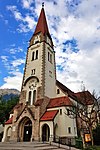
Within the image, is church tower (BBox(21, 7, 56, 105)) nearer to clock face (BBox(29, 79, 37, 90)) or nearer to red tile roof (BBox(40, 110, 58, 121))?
clock face (BBox(29, 79, 37, 90))

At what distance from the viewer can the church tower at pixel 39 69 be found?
30.0 meters

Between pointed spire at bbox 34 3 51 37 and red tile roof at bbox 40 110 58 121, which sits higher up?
pointed spire at bbox 34 3 51 37

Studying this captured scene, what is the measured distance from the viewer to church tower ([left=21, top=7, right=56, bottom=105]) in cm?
3005

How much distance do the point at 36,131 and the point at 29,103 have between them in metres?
6.03

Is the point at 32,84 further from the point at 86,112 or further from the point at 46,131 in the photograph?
the point at 86,112

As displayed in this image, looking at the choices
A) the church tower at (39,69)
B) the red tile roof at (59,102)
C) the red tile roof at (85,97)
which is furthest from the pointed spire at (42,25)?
the red tile roof at (85,97)

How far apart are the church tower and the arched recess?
10.7 ft

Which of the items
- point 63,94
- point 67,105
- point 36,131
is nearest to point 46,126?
point 36,131

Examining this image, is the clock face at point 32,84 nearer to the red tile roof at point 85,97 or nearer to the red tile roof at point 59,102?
the red tile roof at point 59,102

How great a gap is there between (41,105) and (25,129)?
17.3ft

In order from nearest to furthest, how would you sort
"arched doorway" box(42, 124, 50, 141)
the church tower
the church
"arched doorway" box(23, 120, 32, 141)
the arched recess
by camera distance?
the church
"arched doorway" box(42, 124, 50, 141)
the arched recess
"arched doorway" box(23, 120, 32, 141)
the church tower

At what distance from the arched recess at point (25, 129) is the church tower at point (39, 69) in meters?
3.27

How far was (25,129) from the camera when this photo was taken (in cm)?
2830

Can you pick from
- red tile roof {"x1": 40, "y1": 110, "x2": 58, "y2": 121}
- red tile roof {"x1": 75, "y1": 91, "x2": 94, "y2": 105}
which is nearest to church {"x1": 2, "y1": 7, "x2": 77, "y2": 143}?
red tile roof {"x1": 40, "y1": 110, "x2": 58, "y2": 121}
